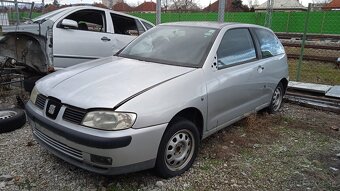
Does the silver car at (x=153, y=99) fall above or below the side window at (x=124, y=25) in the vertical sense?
below

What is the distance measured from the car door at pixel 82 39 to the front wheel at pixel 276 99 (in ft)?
10.9

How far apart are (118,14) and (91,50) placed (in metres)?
1.14

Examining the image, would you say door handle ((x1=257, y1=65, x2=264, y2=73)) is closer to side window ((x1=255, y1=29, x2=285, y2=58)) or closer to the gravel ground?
side window ((x1=255, y1=29, x2=285, y2=58))

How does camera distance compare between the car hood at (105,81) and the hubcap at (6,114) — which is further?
the hubcap at (6,114)

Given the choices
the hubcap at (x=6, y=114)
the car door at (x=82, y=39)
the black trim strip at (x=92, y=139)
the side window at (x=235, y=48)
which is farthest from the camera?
the car door at (x=82, y=39)

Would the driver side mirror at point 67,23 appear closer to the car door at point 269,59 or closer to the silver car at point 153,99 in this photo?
the silver car at point 153,99

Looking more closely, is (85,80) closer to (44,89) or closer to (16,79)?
(44,89)

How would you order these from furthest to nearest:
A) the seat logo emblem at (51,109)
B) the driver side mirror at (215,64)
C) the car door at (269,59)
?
the car door at (269,59), the driver side mirror at (215,64), the seat logo emblem at (51,109)

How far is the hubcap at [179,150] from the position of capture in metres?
3.39

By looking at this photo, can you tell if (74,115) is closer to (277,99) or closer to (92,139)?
(92,139)

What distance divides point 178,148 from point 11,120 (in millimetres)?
2533

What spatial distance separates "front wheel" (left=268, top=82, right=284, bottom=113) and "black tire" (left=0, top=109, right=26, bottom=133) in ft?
13.0

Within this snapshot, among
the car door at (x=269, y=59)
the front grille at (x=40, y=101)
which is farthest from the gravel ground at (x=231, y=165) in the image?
the front grille at (x=40, y=101)

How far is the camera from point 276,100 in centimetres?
588
